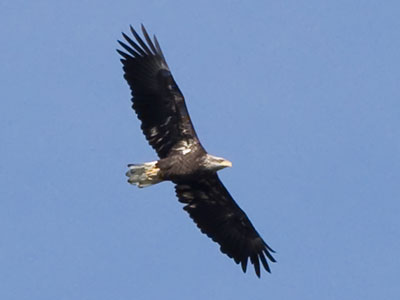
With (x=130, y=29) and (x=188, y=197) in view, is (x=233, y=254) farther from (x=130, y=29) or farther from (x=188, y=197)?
(x=130, y=29)

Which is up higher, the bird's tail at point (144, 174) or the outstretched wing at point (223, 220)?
the bird's tail at point (144, 174)

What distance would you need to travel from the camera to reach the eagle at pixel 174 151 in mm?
24406

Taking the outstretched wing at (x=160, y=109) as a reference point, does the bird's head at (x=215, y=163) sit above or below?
below

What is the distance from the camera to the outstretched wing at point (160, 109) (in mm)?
24641

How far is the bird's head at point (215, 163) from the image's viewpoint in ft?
79.6

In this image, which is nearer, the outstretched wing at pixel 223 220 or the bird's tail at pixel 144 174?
the bird's tail at pixel 144 174

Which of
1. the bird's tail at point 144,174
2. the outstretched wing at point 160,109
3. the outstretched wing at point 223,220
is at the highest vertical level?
the outstretched wing at point 160,109

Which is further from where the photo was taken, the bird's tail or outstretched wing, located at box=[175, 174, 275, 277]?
outstretched wing, located at box=[175, 174, 275, 277]

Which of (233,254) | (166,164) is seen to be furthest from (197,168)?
(233,254)

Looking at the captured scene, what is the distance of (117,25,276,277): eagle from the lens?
24406 mm

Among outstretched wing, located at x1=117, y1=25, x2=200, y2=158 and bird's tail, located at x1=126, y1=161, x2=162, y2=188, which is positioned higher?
outstretched wing, located at x1=117, y1=25, x2=200, y2=158

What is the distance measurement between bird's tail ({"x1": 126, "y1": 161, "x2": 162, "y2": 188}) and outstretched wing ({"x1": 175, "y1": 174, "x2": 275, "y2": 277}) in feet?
2.61

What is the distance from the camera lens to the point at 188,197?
25188mm

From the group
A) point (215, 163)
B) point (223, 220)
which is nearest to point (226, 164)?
point (215, 163)
